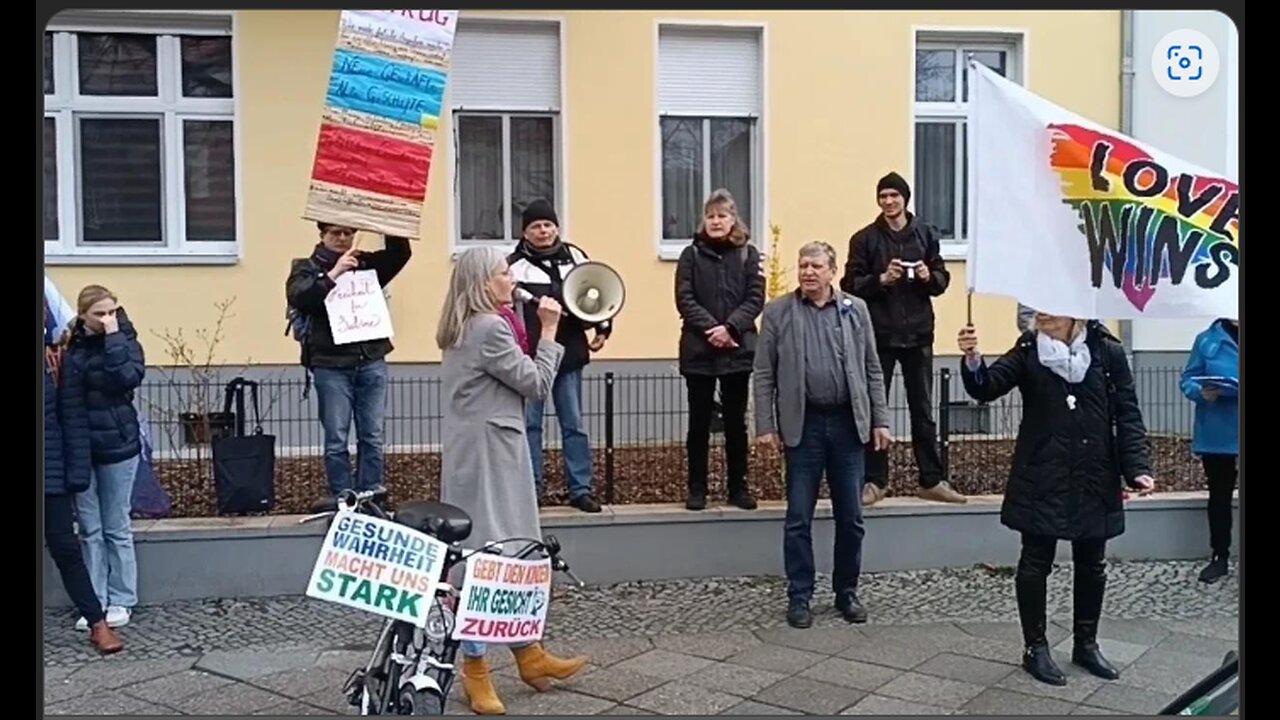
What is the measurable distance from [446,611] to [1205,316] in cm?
390

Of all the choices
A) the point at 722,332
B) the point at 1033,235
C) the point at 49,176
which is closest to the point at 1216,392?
the point at 1033,235

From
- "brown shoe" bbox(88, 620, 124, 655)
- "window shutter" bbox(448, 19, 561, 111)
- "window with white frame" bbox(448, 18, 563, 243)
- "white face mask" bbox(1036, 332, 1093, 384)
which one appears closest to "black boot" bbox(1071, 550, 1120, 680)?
"white face mask" bbox(1036, 332, 1093, 384)

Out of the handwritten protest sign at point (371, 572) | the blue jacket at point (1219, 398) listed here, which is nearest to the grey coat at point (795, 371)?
the blue jacket at point (1219, 398)

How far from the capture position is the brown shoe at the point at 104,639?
6.43 meters

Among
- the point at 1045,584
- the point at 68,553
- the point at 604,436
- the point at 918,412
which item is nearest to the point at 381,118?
the point at 68,553

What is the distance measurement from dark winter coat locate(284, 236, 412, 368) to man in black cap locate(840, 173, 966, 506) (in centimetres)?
302

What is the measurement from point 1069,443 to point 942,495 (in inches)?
83.9

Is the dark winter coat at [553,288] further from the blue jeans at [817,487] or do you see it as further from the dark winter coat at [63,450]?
the dark winter coat at [63,450]

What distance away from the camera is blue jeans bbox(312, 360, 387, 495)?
752cm

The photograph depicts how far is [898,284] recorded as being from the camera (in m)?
8.10

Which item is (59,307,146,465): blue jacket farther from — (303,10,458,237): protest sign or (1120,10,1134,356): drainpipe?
(1120,10,1134,356): drainpipe

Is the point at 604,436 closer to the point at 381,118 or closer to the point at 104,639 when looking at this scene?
the point at 381,118

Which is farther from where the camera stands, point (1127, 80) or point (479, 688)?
point (1127, 80)

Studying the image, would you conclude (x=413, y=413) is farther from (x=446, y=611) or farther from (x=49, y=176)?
(x=446, y=611)
